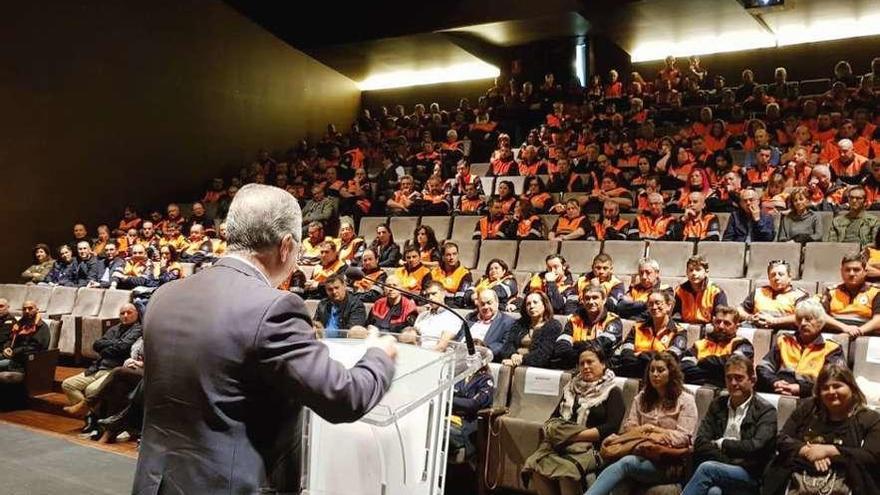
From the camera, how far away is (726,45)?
9.83 m

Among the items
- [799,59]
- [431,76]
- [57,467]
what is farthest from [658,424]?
[431,76]

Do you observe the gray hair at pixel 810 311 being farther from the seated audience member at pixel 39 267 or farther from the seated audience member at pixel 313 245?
the seated audience member at pixel 39 267

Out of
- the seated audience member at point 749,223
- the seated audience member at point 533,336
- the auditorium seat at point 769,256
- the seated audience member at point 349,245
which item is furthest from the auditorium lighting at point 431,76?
the seated audience member at point 533,336

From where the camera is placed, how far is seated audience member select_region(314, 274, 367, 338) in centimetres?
472

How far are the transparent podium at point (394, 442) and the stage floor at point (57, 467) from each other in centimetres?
256

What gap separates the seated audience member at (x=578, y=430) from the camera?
123 inches

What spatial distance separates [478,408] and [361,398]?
8.86 ft

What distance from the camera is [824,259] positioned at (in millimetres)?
4492

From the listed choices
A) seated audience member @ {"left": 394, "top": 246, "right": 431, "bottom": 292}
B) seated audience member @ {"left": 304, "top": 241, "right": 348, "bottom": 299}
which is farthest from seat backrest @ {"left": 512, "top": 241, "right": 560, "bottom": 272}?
seated audience member @ {"left": 304, "top": 241, "right": 348, "bottom": 299}

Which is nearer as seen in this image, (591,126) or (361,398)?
(361,398)

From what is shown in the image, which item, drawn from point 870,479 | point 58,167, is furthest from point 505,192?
point 58,167

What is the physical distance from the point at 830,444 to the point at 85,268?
21.5ft

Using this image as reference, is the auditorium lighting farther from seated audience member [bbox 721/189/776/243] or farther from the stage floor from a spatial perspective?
the stage floor

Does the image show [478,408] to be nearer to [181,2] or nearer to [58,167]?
[58,167]
